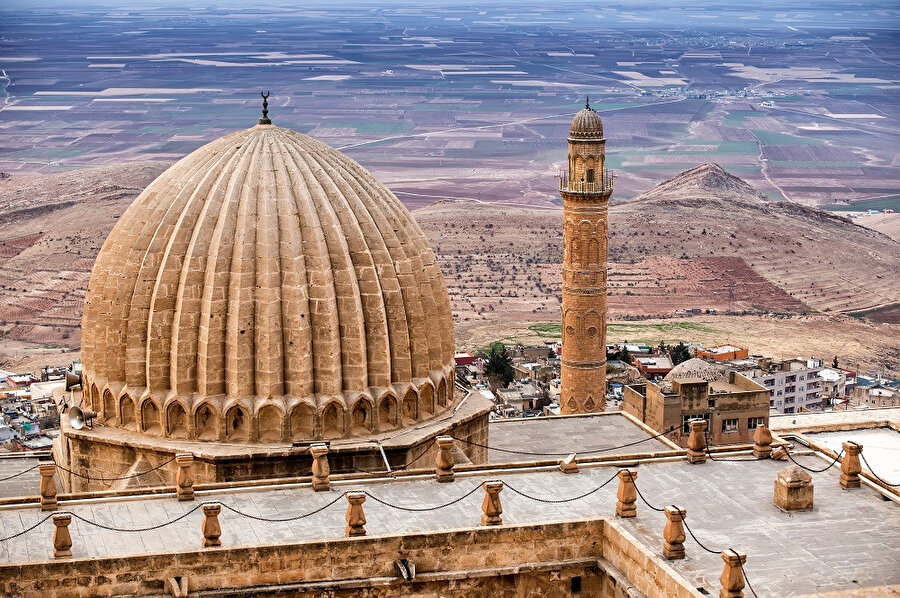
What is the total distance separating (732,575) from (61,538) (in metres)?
9.35

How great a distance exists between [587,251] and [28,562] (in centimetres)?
2843

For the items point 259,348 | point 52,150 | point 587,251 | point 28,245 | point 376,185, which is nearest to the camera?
point 259,348

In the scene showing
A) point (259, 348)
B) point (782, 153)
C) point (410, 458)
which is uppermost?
point (259, 348)

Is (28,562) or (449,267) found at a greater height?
(28,562)

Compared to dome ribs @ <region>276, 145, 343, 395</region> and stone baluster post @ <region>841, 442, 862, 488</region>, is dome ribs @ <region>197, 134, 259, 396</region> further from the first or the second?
stone baluster post @ <region>841, 442, 862, 488</region>

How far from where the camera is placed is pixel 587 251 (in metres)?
48.0

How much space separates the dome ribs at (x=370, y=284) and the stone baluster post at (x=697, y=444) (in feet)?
18.0

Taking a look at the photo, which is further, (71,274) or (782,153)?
(782,153)

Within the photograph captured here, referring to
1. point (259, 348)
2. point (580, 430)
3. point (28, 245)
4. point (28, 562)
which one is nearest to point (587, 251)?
point (580, 430)

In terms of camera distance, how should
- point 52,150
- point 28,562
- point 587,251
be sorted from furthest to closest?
point 52,150, point 587,251, point 28,562

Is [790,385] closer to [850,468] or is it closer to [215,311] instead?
[850,468]

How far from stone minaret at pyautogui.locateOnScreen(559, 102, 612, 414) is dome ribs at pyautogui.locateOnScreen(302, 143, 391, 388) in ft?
70.9

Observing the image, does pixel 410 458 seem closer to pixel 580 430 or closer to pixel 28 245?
pixel 580 430

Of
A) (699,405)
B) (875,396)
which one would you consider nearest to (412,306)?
(699,405)
